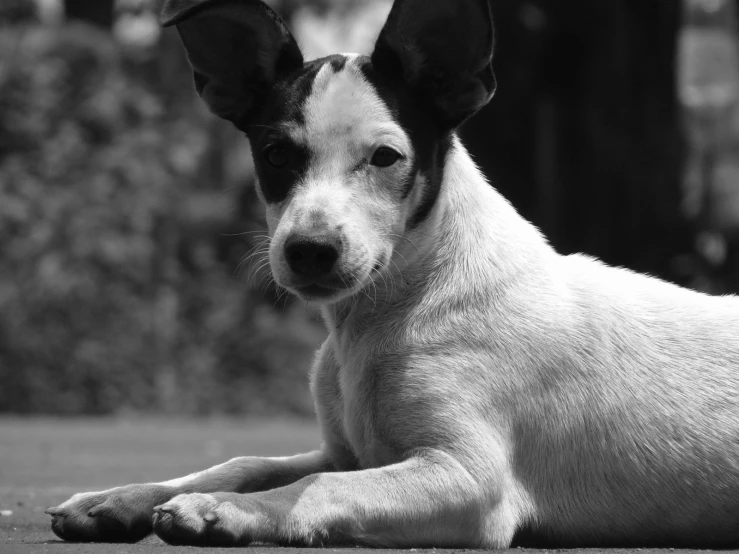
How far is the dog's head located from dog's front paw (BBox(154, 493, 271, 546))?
93 centimetres

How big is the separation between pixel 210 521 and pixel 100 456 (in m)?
6.66

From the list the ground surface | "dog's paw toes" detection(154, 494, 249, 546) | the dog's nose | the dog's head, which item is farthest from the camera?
the ground surface

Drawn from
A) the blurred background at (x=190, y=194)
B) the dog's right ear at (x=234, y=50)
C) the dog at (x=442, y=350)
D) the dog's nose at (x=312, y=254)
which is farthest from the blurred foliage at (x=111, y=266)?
the dog's nose at (x=312, y=254)

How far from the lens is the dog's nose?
458cm

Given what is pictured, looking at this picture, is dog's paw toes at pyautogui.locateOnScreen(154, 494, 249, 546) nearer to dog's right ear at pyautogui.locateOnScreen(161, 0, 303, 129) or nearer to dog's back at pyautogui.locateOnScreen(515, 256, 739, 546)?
dog's back at pyautogui.locateOnScreen(515, 256, 739, 546)

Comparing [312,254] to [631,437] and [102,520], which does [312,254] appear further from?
[631,437]

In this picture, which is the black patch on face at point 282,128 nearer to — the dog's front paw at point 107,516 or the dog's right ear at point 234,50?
the dog's right ear at point 234,50

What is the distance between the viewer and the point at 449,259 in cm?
515

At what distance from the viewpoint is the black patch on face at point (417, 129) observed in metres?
5.03

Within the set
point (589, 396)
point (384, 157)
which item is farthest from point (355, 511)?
point (384, 157)

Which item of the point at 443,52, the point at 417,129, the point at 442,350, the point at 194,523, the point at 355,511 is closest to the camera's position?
the point at 194,523

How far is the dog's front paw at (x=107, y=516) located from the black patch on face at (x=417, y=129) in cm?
160

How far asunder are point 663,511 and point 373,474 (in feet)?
4.10

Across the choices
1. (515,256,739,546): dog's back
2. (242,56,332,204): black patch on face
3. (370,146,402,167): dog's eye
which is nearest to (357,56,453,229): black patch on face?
(370,146,402,167): dog's eye
